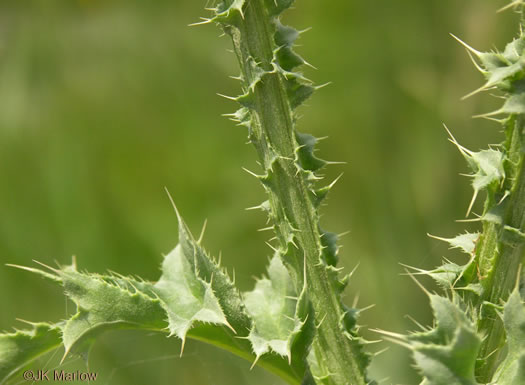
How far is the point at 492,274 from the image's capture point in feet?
2.22

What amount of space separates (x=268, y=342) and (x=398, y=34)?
122 inches

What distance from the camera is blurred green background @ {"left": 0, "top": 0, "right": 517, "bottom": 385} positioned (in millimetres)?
3082

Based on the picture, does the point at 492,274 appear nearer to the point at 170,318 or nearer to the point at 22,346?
the point at 170,318

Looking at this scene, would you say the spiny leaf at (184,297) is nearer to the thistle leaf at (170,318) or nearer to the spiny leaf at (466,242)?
the thistle leaf at (170,318)

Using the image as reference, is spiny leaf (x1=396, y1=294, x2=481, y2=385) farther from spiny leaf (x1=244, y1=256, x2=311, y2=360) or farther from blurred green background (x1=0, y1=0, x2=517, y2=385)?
blurred green background (x1=0, y1=0, x2=517, y2=385)

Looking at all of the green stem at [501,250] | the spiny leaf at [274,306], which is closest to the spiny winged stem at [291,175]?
the spiny leaf at [274,306]

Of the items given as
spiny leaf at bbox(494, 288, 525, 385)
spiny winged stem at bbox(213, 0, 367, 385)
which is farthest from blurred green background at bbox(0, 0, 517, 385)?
spiny leaf at bbox(494, 288, 525, 385)

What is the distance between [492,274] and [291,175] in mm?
249

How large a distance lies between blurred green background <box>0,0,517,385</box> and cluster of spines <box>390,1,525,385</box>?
2.34 m

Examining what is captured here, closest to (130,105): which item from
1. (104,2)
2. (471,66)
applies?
(104,2)

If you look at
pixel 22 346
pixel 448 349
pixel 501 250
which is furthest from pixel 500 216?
pixel 22 346

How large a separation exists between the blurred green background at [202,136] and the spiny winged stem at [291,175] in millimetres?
2246

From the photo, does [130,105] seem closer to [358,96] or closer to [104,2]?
[104,2]

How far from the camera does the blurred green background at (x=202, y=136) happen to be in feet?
10.1
